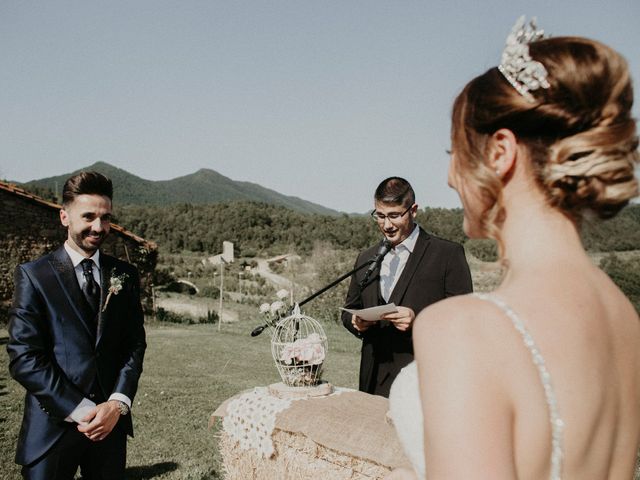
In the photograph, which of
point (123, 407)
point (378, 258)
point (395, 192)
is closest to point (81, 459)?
point (123, 407)

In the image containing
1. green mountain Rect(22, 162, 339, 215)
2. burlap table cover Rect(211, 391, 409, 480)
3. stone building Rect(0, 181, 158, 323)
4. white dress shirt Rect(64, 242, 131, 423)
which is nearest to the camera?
burlap table cover Rect(211, 391, 409, 480)

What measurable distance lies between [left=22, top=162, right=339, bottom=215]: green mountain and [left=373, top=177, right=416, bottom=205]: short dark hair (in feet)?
275

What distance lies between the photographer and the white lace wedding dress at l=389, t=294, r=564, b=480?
94 cm

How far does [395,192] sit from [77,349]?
2.40 m

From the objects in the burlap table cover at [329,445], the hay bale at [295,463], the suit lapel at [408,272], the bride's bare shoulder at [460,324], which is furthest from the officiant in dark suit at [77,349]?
the bride's bare shoulder at [460,324]

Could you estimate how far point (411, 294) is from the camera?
3912 millimetres

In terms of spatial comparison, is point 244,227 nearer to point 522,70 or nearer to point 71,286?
point 71,286

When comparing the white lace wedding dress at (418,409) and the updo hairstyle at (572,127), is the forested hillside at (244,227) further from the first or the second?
the updo hairstyle at (572,127)

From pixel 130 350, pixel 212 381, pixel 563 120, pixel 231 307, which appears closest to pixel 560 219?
pixel 563 120

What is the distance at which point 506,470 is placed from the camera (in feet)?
2.93

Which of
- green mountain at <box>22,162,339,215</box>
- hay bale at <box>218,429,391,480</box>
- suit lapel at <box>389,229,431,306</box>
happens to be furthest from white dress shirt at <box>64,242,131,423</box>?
green mountain at <box>22,162,339,215</box>

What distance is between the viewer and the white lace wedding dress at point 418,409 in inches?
37.2

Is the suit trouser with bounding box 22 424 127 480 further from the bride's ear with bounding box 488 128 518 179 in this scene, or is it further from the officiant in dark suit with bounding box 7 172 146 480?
the bride's ear with bounding box 488 128 518 179

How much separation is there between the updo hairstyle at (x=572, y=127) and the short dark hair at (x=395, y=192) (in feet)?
9.76
